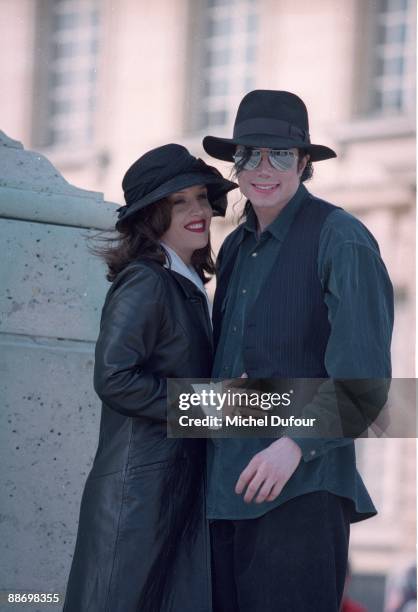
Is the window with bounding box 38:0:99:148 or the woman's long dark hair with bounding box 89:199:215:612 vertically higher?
the window with bounding box 38:0:99:148

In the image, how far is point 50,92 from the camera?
68.1 ft

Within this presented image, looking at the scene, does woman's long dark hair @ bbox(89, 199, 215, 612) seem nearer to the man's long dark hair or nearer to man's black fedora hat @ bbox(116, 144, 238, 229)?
man's black fedora hat @ bbox(116, 144, 238, 229)

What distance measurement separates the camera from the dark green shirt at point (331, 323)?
3662 mm

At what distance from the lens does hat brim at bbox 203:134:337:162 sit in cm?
391

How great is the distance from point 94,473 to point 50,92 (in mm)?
17059

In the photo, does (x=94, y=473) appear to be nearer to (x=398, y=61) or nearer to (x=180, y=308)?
(x=180, y=308)

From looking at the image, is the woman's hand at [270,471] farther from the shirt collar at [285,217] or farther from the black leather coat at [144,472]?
the shirt collar at [285,217]

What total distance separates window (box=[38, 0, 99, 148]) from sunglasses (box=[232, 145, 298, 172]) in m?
16.5

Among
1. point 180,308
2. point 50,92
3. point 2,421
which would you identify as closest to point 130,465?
point 180,308

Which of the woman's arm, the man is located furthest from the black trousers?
the woman's arm

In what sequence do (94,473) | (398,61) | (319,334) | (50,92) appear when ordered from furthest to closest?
(50,92), (398,61), (94,473), (319,334)

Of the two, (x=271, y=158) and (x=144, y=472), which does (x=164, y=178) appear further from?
(x=144, y=472)

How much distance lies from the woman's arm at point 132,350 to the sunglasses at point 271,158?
0.36 m

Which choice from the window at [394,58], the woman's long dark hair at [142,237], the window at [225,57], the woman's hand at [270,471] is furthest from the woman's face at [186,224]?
the window at [225,57]
